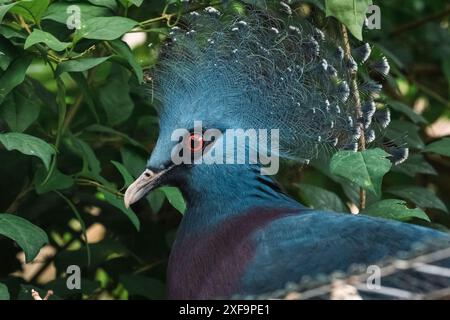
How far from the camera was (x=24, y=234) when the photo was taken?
130 inches

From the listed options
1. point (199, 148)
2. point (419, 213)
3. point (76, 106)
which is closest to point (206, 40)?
point (199, 148)

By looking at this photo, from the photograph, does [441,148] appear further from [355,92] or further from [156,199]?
[156,199]

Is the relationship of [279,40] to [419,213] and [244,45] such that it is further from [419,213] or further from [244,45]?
[419,213]

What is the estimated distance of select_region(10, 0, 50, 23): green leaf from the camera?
3.32 m

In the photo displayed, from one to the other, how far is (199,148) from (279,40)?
0.47 m

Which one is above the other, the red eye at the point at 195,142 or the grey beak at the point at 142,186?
the red eye at the point at 195,142

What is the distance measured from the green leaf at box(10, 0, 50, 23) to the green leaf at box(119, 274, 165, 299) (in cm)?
118

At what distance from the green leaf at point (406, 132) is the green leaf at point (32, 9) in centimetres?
140

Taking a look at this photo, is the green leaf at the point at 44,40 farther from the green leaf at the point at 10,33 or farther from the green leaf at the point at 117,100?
the green leaf at the point at 117,100

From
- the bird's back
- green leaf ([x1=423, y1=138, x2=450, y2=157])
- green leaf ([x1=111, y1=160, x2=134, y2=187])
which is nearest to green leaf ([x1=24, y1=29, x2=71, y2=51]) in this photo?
green leaf ([x1=111, y1=160, x2=134, y2=187])

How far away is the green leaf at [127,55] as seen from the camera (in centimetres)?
347

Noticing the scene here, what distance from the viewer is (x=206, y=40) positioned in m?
3.73

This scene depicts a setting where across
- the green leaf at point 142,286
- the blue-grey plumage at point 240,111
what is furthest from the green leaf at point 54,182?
the green leaf at point 142,286
